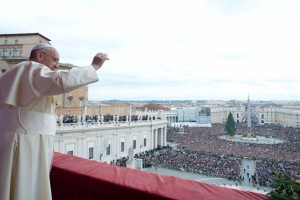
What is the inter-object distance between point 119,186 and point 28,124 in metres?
0.85

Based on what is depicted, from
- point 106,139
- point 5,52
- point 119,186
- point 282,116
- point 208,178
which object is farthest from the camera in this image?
point 282,116

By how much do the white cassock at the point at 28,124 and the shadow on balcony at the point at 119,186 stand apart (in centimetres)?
46

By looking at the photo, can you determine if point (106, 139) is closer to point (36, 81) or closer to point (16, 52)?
point (16, 52)

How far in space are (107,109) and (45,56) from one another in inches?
1573

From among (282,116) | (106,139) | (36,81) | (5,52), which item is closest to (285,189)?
(36,81)

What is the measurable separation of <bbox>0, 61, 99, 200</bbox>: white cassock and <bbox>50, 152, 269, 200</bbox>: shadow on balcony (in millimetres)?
463

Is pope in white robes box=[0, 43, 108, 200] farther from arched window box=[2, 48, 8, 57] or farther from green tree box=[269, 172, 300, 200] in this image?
arched window box=[2, 48, 8, 57]

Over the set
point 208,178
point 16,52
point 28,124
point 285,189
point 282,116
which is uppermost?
point 16,52

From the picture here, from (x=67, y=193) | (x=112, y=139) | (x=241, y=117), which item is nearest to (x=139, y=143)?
(x=112, y=139)

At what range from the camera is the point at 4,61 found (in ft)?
83.4

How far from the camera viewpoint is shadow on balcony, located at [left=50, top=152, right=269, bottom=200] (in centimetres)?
201

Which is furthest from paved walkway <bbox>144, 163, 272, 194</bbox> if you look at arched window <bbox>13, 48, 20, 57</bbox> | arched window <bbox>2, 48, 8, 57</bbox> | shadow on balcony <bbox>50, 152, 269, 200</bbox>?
arched window <bbox>2, 48, 8, 57</bbox>

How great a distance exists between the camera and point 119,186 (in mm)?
2197

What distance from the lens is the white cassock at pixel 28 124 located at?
1856 millimetres
